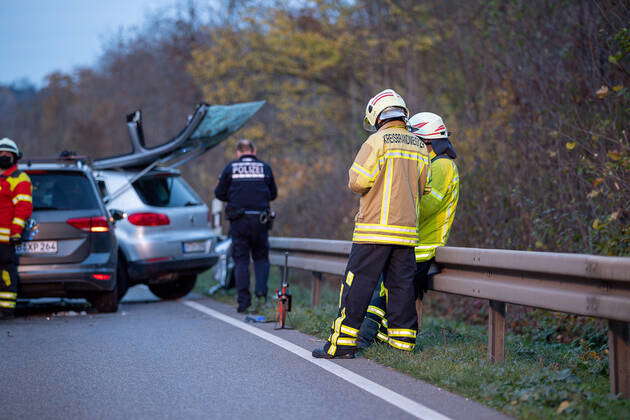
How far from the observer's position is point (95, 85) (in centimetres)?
5119

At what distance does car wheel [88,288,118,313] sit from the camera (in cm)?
1052

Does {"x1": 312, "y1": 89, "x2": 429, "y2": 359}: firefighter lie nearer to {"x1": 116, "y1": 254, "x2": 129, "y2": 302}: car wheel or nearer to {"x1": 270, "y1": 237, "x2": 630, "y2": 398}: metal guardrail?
Result: {"x1": 270, "y1": 237, "x2": 630, "y2": 398}: metal guardrail

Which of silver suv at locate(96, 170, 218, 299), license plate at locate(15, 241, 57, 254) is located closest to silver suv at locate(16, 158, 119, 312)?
license plate at locate(15, 241, 57, 254)

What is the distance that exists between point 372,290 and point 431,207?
2.94ft

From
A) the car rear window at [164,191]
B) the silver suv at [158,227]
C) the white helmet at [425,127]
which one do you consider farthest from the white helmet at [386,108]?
the car rear window at [164,191]

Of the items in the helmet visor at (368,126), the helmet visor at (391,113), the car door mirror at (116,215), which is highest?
the helmet visor at (391,113)

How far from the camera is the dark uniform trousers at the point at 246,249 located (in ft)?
34.4

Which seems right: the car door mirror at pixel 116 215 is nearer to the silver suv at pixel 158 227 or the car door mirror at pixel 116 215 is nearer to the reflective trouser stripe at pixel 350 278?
the silver suv at pixel 158 227

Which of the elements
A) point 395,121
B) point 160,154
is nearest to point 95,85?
point 160,154

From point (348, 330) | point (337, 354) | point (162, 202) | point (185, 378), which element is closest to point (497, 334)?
point (348, 330)

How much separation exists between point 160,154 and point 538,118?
16.5ft

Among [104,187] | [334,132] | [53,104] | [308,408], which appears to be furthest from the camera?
[53,104]

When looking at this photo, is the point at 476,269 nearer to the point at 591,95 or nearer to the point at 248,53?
the point at 591,95

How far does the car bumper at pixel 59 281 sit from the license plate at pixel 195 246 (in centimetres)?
175
